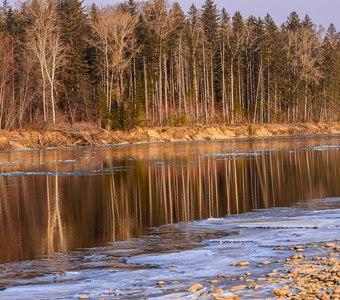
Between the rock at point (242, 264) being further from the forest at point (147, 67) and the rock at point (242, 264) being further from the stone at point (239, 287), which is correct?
the forest at point (147, 67)

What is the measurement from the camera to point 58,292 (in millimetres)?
5926

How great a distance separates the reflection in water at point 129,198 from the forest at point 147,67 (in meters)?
34.2

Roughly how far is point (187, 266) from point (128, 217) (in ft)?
16.3

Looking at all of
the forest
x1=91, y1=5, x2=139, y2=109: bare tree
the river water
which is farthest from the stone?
x1=91, y1=5, x2=139, y2=109: bare tree

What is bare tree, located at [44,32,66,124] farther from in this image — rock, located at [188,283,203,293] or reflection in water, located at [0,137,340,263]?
rock, located at [188,283,203,293]

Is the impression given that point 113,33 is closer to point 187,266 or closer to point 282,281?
point 187,266

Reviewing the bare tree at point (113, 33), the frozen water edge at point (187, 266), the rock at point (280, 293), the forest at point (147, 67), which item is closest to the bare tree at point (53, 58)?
the forest at point (147, 67)

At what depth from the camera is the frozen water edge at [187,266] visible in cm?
586

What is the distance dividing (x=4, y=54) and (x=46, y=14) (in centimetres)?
779

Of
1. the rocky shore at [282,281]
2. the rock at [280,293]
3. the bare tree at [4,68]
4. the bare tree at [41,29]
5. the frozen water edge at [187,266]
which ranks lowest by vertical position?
the frozen water edge at [187,266]

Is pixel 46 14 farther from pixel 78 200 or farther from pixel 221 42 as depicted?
pixel 78 200

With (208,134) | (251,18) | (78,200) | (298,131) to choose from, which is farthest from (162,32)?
(78,200)

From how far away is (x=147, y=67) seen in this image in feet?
226

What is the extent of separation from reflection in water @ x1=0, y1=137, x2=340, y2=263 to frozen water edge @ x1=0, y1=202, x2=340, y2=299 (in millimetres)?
1452
